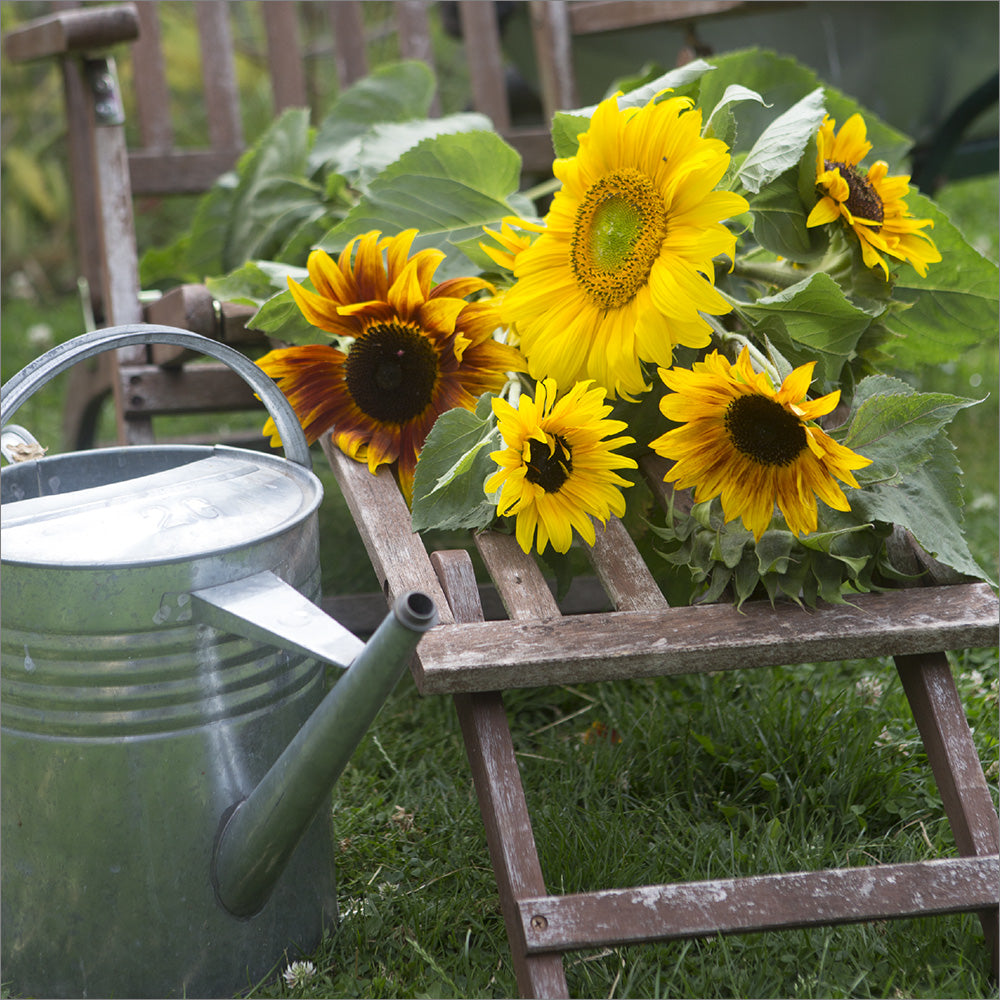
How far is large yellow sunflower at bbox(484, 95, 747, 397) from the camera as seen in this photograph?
106 centimetres

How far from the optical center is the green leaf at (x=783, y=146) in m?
1.21

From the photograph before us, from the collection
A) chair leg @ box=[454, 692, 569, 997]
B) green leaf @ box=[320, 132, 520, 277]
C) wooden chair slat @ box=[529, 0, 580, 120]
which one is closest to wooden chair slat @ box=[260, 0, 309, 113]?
wooden chair slat @ box=[529, 0, 580, 120]

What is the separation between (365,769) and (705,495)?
2.28 feet

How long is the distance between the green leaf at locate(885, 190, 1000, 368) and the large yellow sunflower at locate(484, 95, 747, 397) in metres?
0.48

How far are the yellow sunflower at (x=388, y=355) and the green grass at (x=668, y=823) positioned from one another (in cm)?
42

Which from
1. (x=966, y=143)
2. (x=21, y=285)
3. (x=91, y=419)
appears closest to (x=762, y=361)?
(x=91, y=419)

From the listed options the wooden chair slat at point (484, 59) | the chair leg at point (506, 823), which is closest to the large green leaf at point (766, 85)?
the chair leg at point (506, 823)

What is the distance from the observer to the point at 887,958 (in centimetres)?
110

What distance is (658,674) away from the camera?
3.54 feet

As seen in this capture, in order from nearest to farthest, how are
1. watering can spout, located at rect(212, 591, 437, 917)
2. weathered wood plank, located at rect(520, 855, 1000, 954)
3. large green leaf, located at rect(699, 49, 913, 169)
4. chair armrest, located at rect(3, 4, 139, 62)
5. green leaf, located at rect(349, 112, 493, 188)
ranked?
watering can spout, located at rect(212, 591, 437, 917), weathered wood plank, located at rect(520, 855, 1000, 954), large green leaf, located at rect(699, 49, 913, 169), green leaf, located at rect(349, 112, 493, 188), chair armrest, located at rect(3, 4, 139, 62)

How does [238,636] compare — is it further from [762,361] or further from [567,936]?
[762,361]

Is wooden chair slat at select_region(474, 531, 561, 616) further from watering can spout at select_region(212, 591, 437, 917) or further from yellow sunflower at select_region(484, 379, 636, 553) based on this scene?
watering can spout at select_region(212, 591, 437, 917)

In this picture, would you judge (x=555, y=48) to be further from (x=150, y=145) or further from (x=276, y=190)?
(x=150, y=145)

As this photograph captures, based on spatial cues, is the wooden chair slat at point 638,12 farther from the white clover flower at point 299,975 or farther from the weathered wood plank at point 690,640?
the white clover flower at point 299,975
